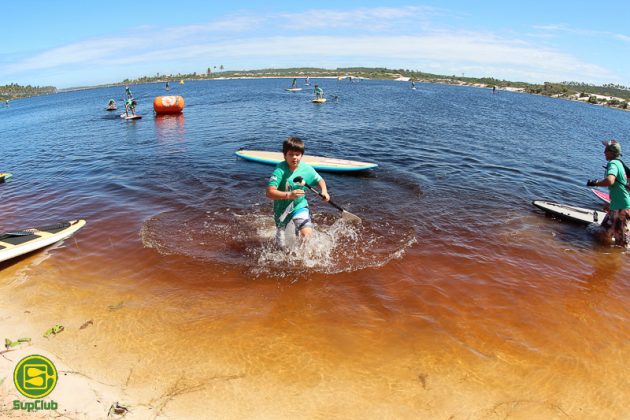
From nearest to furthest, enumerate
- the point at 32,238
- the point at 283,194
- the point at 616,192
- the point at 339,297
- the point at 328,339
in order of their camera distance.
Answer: the point at 328,339
the point at 283,194
the point at 339,297
the point at 32,238
the point at 616,192

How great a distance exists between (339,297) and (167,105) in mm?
33455

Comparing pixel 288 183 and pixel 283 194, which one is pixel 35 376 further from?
pixel 288 183

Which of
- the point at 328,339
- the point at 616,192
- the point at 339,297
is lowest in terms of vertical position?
the point at 328,339

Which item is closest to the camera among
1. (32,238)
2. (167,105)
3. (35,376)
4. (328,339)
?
(35,376)

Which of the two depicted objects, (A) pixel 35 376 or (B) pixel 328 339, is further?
(B) pixel 328 339

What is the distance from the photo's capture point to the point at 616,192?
8.16m

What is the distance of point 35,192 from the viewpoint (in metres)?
13.3

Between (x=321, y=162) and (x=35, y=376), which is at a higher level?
(x=321, y=162)

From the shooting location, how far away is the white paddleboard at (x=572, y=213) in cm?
1011

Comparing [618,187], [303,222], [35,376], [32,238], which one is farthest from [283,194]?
[618,187]

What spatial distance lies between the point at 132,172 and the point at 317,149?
9.41 meters

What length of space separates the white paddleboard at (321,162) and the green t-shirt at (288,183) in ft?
26.9

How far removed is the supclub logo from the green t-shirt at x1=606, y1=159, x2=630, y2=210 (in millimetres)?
10575

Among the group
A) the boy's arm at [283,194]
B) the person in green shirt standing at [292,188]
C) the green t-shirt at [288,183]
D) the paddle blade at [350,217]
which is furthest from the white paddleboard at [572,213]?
the boy's arm at [283,194]
